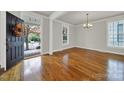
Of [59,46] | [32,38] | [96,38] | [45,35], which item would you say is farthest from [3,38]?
[96,38]

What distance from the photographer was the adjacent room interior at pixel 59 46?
3.47m

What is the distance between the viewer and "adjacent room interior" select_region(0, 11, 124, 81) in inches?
137

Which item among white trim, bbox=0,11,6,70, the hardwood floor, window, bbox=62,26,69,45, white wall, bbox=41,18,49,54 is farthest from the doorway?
white trim, bbox=0,11,6,70

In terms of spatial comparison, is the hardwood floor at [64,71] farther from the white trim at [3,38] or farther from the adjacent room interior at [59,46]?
the white trim at [3,38]

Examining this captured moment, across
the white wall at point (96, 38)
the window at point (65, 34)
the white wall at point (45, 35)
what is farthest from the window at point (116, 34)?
the white wall at point (45, 35)

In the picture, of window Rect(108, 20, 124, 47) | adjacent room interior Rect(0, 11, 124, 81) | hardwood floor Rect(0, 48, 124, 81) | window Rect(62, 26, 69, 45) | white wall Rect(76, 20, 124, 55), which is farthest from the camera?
window Rect(62, 26, 69, 45)

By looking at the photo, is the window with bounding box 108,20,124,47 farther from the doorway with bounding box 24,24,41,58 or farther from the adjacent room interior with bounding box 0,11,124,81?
the doorway with bounding box 24,24,41,58

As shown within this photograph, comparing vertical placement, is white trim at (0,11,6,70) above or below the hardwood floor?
above

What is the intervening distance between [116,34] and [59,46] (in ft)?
11.1

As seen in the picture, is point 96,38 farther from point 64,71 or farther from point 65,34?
point 64,71

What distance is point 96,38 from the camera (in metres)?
8.77
